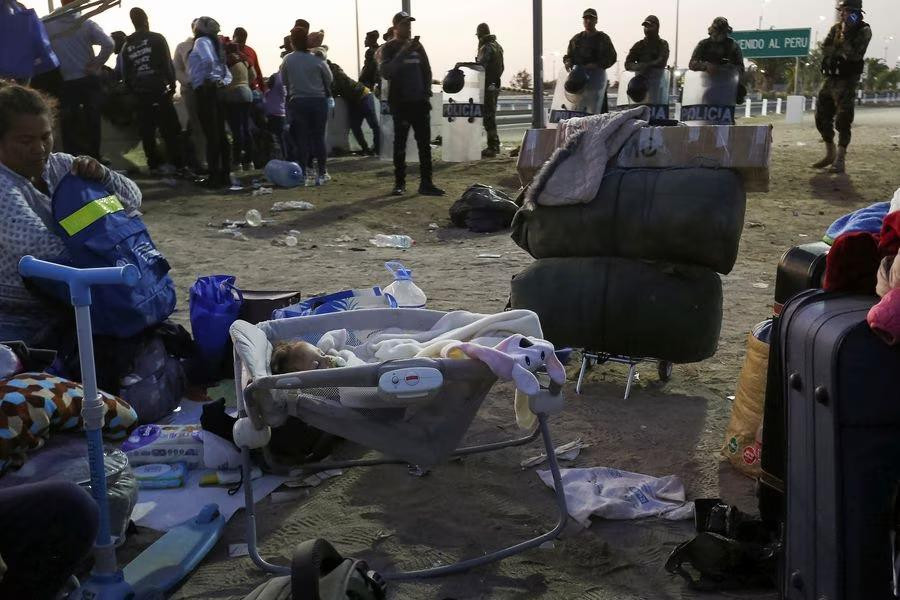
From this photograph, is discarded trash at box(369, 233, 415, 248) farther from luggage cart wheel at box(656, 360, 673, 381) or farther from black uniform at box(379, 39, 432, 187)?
luggage cart wheel at box(656, 360, 673, 381)

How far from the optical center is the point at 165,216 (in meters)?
9.11

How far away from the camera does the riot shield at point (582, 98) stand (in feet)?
37.7

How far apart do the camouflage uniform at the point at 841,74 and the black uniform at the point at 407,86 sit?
4.41 m

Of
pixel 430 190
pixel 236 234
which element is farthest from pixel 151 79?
pixel 430 190

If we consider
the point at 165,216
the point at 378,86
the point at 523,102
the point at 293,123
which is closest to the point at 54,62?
the point at 165,216

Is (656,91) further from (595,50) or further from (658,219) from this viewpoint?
(658,219)

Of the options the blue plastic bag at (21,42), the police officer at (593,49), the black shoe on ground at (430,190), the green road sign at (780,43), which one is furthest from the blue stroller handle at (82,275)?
the green road sign at (780,43)

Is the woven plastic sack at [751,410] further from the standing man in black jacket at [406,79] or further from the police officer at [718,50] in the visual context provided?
the police officer at [718,50]

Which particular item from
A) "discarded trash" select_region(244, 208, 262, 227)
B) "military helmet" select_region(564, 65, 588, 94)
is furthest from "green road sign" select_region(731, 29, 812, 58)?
"discarded trash" select_region(244, 208, 262, 227)

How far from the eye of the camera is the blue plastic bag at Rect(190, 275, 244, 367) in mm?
4184

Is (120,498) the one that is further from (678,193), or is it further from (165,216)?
(165,216)

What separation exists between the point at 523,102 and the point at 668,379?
81.1 feet

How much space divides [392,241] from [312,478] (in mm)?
4772

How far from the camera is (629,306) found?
3887mm
